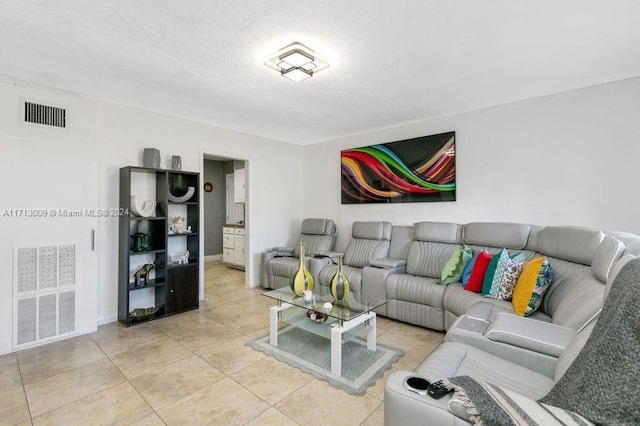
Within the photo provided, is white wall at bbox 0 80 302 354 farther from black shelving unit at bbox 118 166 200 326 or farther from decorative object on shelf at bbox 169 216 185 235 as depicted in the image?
decorative object on shelf at bbox 169 216 185 235

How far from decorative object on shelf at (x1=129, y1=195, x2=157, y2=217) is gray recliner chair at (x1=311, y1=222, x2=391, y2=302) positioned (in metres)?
2.13

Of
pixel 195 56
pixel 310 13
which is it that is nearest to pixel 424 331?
pixel 310 13

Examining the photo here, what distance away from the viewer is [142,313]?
3.32 metres

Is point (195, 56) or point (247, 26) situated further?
point (195, 56)

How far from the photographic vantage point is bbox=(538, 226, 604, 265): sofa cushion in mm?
2053

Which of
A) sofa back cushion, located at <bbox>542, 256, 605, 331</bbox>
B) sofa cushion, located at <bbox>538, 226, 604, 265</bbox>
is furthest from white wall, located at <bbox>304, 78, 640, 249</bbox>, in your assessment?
sofa back cushion, located at <bbox>542, 256, 605, 331</bbox>

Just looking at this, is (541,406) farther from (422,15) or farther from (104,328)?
(104,328)

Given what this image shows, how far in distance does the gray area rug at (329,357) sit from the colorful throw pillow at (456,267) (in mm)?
969

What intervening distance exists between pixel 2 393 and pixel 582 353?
336 centimetres

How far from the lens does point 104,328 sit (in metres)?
3.11

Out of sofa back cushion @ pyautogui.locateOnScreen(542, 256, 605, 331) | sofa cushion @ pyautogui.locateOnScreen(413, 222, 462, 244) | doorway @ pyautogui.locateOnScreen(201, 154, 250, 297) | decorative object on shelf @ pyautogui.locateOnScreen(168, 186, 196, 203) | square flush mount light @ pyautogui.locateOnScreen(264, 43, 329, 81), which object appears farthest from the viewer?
doorway @ pyautogui.locateOnScreen(201, 154, 250, 297)

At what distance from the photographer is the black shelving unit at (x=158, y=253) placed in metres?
3.23

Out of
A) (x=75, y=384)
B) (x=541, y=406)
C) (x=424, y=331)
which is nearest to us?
(x=541, y=406)

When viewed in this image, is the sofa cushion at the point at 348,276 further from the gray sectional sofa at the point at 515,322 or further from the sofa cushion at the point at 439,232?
the sofa cushion at the point at 439,232
